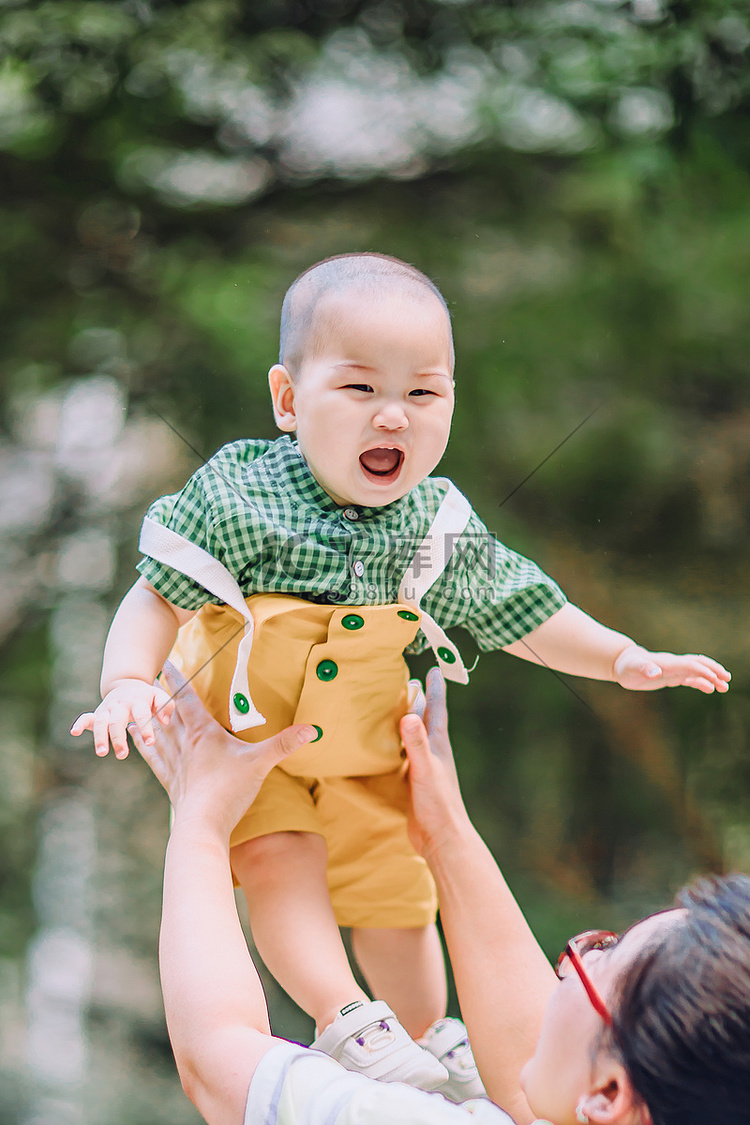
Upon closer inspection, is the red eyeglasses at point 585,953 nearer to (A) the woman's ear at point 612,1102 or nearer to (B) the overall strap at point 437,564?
(A) the woman's ear at point 612,1102

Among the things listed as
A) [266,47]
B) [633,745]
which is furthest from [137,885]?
[266,47]

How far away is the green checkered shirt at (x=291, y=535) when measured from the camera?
42 cm

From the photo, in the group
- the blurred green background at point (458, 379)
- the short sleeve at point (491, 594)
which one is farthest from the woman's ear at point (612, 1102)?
the blurred green background at point (458, 379)

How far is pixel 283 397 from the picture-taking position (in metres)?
0.44

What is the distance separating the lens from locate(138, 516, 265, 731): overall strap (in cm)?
41

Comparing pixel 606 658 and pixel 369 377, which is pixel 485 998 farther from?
pixel 369 377

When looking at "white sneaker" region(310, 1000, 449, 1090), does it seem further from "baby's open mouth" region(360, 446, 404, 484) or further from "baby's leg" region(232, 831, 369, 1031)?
"baby's open mouth" region(360, 446, 404, 484)

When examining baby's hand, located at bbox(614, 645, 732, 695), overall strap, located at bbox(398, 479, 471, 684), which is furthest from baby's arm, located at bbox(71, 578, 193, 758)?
baby's hand, located at bbox(614, 645, 732, 695)

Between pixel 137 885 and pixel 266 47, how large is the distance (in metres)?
0.83

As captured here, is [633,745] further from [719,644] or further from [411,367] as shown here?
[411,367]

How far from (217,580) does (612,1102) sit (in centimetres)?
24

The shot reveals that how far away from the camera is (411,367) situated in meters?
0.41

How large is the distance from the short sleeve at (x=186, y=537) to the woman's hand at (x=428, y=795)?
0.13 meters

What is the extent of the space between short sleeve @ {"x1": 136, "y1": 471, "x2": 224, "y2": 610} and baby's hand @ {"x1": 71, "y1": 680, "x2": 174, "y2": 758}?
45mm
